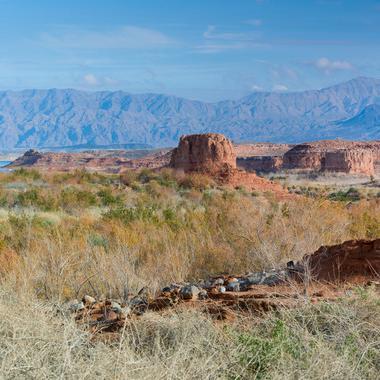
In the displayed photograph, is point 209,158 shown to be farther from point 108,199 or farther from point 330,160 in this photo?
point 330,160

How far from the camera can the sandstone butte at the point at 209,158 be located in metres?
45.5

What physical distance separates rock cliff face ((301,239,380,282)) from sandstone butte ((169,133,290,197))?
113 ft

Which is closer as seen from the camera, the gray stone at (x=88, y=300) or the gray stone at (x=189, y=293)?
the gray stone at (x=189, y=293)

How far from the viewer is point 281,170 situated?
8194 centimetres

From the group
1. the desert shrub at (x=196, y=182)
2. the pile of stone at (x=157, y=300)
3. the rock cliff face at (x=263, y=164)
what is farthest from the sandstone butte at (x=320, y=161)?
the pile of stone at (x=157, y=300)

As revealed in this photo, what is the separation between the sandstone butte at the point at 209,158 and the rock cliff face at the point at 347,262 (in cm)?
3442

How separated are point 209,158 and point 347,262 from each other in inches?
1530

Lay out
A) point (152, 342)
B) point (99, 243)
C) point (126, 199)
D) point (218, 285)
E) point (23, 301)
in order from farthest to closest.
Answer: point (126, 199), point (99, 243), point (218, 285), point (23, 301), point (152, 342)

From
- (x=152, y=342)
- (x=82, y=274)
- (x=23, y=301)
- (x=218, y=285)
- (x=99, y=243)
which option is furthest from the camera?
(x=99, y=243)

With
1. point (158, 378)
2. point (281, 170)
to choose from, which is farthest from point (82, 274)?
point (281, 170)

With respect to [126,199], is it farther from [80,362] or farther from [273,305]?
[80,362]

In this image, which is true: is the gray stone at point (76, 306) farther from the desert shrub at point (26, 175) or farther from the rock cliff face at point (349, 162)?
the rock cliff face at point (349, 162)

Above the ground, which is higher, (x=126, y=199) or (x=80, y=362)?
(x=80, y=362)

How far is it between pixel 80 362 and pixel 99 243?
9124mm
